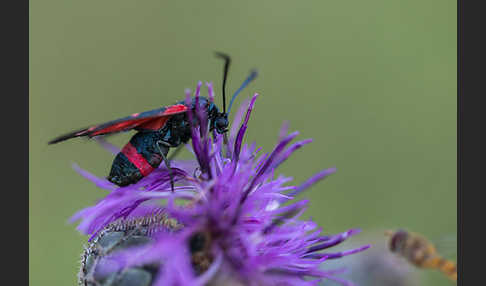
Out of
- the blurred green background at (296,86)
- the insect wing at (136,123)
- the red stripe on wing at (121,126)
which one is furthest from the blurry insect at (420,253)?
the red stripe on wing at (121,126)

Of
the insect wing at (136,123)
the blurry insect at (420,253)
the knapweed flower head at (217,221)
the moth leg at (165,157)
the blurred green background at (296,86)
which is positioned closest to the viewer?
the knapweed flower head at (217,221)

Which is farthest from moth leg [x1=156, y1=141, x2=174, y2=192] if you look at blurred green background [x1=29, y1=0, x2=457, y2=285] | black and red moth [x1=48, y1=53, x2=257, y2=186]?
blurred green background [x1=29, y1=0, x2=457, y2=285]

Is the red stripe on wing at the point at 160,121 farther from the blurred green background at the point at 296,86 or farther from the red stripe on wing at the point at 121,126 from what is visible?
the blurred green background at the point at 296,86

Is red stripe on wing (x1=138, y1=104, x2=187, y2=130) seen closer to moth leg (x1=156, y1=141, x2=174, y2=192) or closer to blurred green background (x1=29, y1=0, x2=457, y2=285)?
moth leg (x1=156, y1=141, x2=174, y2=192)

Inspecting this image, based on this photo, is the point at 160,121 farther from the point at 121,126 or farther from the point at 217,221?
the point at 217,221

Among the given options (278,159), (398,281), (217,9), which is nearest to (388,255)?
(398,281)

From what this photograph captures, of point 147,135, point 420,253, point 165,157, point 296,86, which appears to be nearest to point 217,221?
point 165,157
